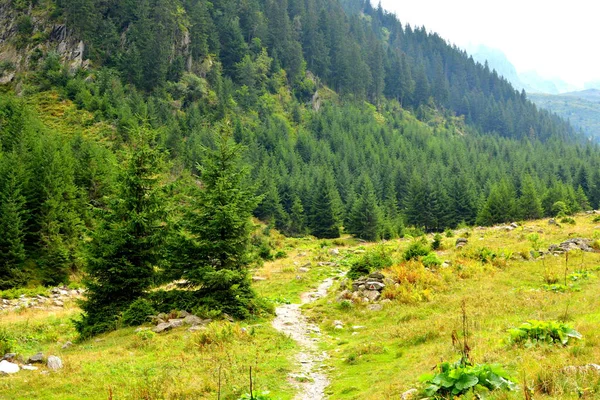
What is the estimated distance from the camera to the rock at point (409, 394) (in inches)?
282

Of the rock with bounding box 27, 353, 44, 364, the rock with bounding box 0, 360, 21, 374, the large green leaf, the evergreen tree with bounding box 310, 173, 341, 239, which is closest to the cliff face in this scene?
the evergreen tree with bounding box 310, 173, 341, 239

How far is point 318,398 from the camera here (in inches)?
364

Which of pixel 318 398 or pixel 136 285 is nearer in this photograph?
pixel 318 398

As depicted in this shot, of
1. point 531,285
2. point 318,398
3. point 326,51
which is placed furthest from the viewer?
point 326,51

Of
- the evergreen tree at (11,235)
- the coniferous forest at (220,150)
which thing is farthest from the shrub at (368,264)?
the evergreen tree at (11,235)

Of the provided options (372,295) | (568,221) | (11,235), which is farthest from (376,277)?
(11,235)

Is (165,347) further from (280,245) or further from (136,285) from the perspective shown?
(280,245)

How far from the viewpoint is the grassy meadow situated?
8070 mm

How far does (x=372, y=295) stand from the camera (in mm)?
18719

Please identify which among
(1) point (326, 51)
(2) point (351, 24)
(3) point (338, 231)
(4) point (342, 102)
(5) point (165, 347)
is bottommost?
(3) point (338, 231)

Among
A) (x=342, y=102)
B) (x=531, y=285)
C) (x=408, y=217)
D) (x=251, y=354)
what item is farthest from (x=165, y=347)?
(x=342, y=102)

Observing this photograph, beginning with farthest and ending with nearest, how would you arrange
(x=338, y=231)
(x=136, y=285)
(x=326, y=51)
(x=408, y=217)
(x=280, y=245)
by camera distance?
(x=326, y=51)
(x=408, y=217)
(x=338, y=231)
(x=280, y=245)
(x=136, y=285)

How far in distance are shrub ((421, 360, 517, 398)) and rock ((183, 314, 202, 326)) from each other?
35.1 feet

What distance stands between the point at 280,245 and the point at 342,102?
317 feet
